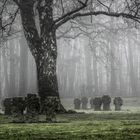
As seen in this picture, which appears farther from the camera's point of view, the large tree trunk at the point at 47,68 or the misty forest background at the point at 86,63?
the misty forest background at the point at 86,63

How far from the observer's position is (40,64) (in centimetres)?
1659

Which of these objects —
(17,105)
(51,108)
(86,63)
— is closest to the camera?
(51,108)

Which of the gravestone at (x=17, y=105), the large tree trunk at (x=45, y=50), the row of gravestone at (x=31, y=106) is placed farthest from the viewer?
the large tree trunk at (x=45, y=50)

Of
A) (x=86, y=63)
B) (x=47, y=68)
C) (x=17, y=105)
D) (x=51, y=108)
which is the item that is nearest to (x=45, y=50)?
(x=47, y=68)

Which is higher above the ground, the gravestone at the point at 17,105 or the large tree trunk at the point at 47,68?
the large tree trunk at the point at 47,68

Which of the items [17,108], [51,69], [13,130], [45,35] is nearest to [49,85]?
[51,69]

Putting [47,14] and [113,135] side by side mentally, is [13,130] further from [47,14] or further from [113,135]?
[47,14]

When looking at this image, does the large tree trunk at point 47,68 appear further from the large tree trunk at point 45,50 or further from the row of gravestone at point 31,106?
the row of gravestone at point 31,106

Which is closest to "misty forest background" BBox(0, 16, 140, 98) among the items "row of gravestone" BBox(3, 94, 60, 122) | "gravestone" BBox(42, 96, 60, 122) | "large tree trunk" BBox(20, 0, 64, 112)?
"large tree trunk" BBox(20, 0, 64, 112)

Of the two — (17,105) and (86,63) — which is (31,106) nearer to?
(17,105)

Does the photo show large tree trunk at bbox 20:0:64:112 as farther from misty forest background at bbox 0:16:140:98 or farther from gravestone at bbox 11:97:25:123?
misty forest background at bbox 0:16:140:98

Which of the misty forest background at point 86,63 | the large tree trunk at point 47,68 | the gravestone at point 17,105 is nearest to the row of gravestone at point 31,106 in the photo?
the gravestone at point 17,105

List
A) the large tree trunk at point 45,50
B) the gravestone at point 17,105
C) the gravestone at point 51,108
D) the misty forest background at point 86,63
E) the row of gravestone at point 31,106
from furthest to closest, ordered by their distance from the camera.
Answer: the misty forest background at point 86,63
the large tree trunk at point 45,50
the gravestone at point 17,105
the row of gravestone at point 31,106
the gravestone at point 51,108

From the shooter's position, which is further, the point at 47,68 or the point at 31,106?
the point at 47,68
